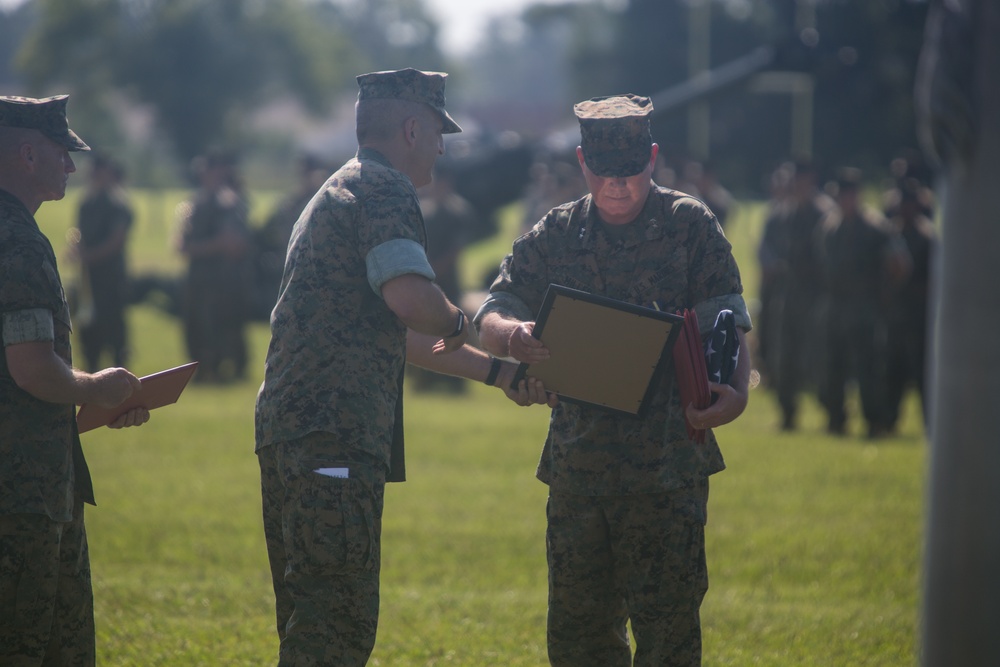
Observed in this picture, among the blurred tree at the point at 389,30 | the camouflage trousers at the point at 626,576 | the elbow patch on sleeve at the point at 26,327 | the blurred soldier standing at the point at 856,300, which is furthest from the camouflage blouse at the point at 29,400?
the blurred tree at the point at 389,30

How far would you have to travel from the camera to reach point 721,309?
181 inches

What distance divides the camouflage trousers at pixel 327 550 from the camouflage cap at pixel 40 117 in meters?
1.35

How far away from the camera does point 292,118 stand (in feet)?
350

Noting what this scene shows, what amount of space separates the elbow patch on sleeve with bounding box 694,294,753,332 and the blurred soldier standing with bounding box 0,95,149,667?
1.98 m

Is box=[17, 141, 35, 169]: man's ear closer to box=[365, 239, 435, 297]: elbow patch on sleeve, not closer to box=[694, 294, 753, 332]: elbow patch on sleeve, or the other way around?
box=[365, 239, 435, 297]: elbow patch on sleeve

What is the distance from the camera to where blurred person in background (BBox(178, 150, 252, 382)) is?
16.8m

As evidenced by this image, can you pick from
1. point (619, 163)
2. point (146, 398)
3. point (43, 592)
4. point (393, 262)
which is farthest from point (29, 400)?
point (619, 163)

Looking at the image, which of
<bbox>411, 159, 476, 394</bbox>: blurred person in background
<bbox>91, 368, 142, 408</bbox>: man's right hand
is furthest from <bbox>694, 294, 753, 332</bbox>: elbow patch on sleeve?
<bbox>411, 159, 476, 394</bbox>: blurred person in background

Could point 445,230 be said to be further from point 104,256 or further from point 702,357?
point 702,357

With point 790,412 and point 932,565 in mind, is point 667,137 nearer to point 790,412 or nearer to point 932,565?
point 790,412

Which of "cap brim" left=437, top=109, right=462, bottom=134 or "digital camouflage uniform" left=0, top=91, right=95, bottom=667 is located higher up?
"cap brim" left=437, top=109, right=462, bottom=134

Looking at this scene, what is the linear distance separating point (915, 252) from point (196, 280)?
904 centimetres

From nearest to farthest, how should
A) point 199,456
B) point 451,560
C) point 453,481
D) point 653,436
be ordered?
point 653,436 < point 451,560 < point 453,481 < point 199,456

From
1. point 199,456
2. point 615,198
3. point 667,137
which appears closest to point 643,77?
point 667,137
